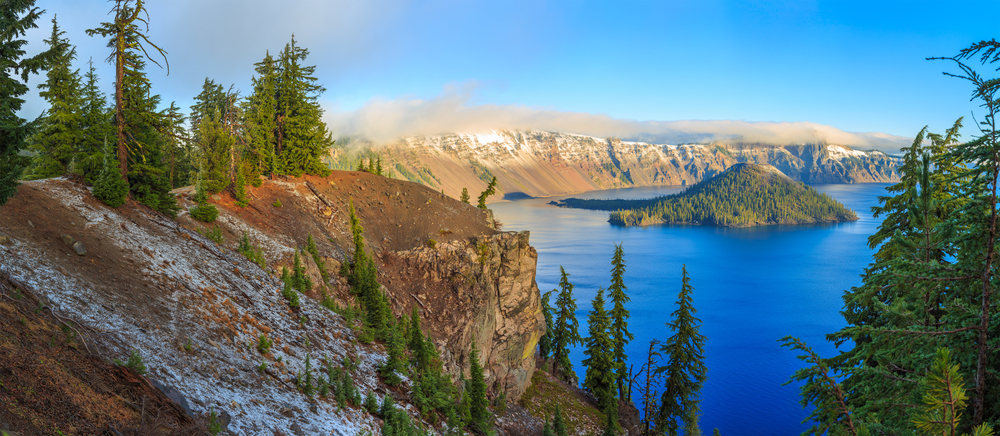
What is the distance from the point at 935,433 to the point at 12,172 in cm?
2081

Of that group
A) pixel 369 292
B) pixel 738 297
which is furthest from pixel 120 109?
pixel 738 297

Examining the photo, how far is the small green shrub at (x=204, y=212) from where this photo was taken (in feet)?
87.9

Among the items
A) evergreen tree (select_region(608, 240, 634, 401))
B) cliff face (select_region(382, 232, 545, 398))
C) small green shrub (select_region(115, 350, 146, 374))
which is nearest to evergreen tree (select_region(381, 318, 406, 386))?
small green shrub (select_region(115, 350, 146, 374))

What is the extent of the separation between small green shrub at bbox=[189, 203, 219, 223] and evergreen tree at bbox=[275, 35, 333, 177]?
48.3 ft

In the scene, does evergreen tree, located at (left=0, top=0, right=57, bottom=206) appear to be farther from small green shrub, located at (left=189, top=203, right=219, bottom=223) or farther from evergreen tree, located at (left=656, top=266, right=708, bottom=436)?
evergreen tree, located at (left=656, top=266, right=708, bottom=436)

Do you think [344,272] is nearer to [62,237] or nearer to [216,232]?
[216,232]

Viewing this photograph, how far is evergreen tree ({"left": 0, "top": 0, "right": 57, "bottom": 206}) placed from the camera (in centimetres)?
1313

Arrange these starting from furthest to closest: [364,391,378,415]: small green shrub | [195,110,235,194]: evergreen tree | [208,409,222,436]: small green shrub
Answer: [195,110,235,194]: evergreen tree < [364,391,378,415]: small green shrub < [208,409,222,436]: small green shrub

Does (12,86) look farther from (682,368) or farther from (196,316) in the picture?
(682,368)

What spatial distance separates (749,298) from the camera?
299 feet

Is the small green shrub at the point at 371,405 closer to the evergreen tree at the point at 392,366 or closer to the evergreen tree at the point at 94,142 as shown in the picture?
the evergreen tree at the point at 392,366

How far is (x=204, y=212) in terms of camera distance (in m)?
26.8

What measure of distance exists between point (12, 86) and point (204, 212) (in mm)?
13679

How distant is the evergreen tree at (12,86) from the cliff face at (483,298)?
23069 millimetres
